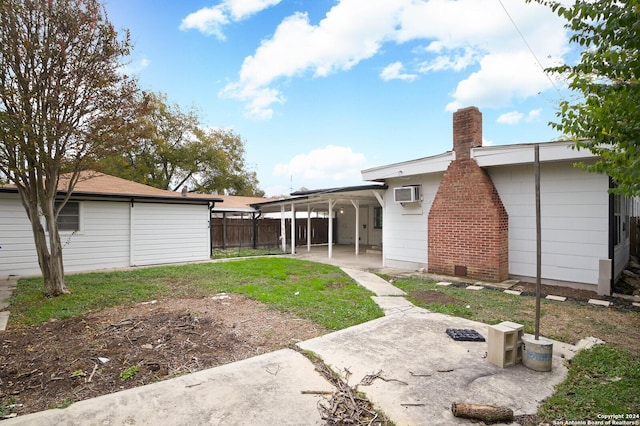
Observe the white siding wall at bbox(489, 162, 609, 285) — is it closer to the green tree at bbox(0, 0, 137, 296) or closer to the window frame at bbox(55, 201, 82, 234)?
the green tree at bbox(0, 0, 137, 296)

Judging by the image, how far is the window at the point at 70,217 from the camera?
9.67 meters

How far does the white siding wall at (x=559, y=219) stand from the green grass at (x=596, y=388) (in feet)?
12.8

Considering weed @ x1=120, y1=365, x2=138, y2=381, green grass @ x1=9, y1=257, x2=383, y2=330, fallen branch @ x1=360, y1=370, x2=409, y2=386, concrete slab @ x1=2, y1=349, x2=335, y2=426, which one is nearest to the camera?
concrete slab @ x1=2, y1=349, x2=335, y2=426

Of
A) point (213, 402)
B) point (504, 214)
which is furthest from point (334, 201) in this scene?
point (213, 402)

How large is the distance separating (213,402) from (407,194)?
804 cm

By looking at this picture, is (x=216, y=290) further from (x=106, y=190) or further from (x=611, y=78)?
(x=611, y=78)

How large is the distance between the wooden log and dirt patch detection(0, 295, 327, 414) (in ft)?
6.86

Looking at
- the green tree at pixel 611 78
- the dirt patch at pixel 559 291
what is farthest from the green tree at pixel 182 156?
the green tree at pixel 611 78

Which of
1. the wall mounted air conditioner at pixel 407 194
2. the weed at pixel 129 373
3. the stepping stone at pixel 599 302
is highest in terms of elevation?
the wall mounted air conditioner at pixel 407 194

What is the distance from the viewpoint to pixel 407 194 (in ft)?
31.4

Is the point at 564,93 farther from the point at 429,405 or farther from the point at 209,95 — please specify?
the point at 209,95

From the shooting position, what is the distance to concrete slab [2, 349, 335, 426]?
238 cm

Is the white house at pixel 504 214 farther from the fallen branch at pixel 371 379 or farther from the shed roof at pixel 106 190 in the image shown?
the shed roof at pixel 106 190

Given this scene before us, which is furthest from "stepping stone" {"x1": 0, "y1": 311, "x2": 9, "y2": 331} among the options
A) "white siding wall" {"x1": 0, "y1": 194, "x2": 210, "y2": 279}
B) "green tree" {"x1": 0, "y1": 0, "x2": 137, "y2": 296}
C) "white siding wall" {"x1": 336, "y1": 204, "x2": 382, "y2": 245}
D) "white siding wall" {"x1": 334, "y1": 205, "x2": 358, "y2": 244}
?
"white siding wall" {"x1": 334, "y1": 205, "x2": 358, "y2": 244}
